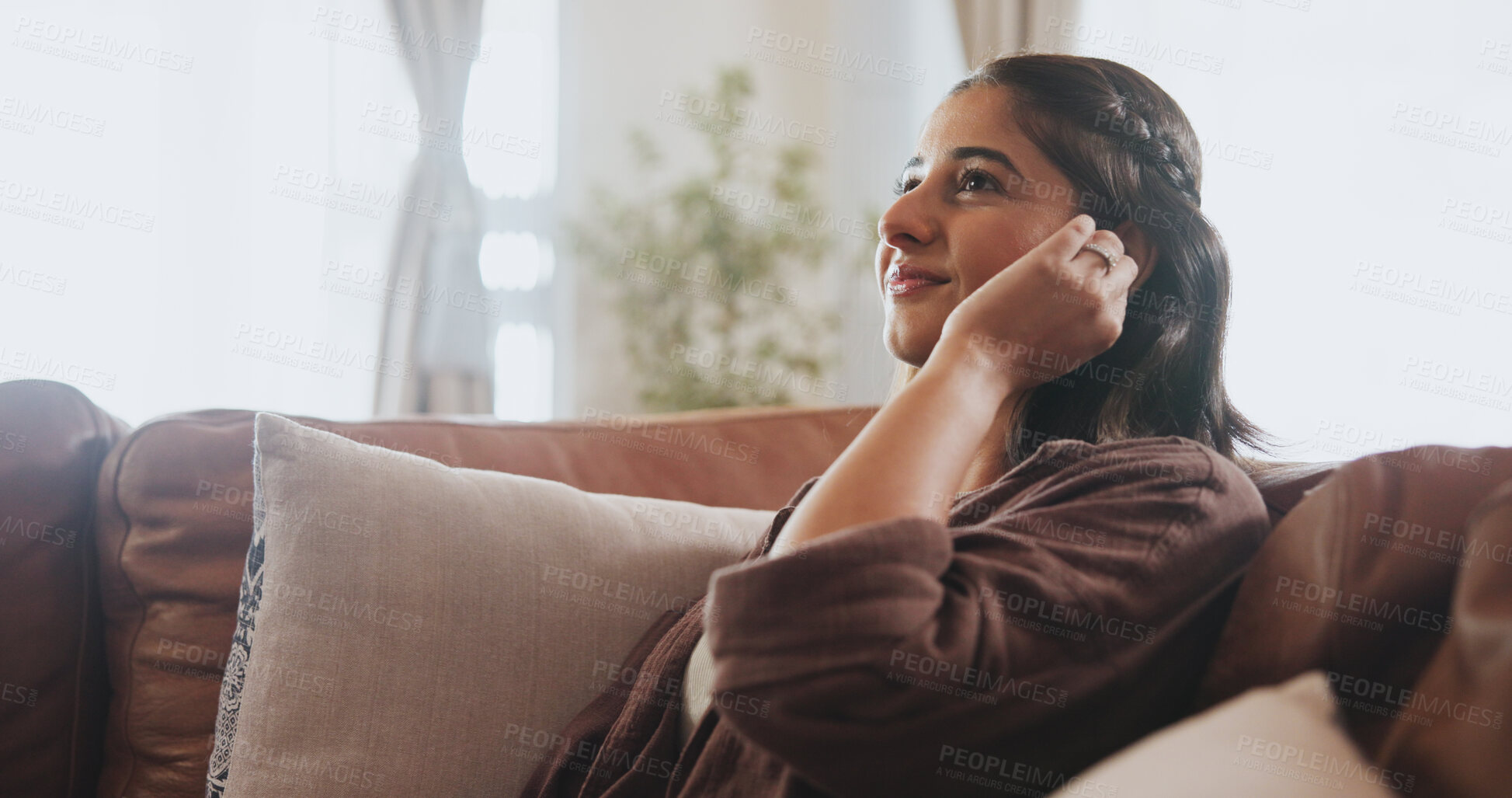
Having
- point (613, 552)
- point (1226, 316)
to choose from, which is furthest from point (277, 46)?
point (1226, 316)

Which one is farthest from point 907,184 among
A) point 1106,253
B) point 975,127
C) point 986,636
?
point 986,636

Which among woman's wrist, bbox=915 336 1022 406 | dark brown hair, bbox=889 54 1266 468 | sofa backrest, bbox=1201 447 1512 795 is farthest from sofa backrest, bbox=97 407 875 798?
sofa backrest, bbox=1201 447 1512 795

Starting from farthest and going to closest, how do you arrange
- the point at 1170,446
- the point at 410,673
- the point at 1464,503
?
the point at 410,673, the point at 1170,446, the point at 1464,503

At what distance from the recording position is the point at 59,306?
2.89 meters

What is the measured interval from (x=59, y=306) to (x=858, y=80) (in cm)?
295

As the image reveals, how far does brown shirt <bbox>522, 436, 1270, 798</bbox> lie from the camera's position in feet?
2.32

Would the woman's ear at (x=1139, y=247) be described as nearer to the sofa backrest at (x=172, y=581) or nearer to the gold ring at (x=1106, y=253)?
the gold ring at (x=1106, y=253)

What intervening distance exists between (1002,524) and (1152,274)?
1.73ft

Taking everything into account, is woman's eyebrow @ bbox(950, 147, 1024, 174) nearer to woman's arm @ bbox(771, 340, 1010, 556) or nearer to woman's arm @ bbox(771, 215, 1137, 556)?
woman's arm @ bbox(771, 215, 1137, 556)

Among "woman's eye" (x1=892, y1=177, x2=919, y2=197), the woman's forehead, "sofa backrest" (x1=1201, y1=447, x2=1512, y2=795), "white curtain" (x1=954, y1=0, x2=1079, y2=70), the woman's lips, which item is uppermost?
"white curtain" (x1=954, y1=0, x2=1079, y2=70)

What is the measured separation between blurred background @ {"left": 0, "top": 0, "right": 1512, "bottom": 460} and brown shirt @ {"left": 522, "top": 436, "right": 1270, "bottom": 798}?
6.79 feet

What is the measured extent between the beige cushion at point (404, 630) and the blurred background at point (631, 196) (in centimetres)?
221

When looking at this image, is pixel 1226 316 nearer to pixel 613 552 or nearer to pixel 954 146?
pixel 954 146

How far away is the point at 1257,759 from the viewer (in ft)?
1.96
